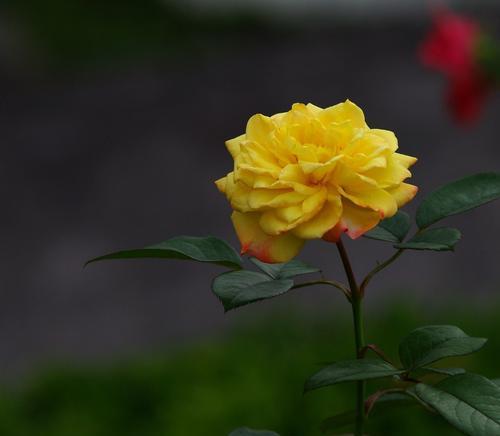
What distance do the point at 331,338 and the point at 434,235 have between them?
2.11m

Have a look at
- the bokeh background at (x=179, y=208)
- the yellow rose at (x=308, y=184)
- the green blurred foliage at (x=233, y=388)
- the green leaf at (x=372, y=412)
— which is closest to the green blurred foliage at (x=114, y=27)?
the bokeh background at (x=179, y=208)

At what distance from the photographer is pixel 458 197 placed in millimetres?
915

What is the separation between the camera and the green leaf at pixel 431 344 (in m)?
0.82

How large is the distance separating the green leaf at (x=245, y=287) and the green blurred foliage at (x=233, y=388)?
151cm

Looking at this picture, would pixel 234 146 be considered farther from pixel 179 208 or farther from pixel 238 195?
pixel 179 208

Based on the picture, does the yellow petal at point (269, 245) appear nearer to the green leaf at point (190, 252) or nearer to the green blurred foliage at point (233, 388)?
the green leaf at point (190, 252)

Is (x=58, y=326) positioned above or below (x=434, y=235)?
below

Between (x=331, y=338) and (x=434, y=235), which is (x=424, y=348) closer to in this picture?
(x=434, y=235)

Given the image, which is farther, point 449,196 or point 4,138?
point 4,138

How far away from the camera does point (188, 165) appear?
507cm

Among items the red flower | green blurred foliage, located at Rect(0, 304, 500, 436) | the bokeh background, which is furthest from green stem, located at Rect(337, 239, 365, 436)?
the red flower

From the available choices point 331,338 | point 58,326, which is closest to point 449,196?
point 331,338

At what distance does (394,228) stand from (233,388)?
1750mm

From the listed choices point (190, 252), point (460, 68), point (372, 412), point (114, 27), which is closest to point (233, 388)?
point (460, 68)
